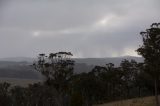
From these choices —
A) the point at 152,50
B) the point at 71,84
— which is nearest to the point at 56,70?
the point at 71,84

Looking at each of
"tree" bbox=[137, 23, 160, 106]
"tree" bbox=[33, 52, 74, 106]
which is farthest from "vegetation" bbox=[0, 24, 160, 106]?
"tree" bbox=[137, 23, 160, 106]

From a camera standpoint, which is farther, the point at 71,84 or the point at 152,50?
the point at 71,84

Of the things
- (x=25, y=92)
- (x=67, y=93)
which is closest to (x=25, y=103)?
(x=25, y=92)

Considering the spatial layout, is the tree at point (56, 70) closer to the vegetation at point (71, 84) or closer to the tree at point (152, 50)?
the vegetation at point (71, 84)

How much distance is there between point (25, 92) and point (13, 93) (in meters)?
3.51

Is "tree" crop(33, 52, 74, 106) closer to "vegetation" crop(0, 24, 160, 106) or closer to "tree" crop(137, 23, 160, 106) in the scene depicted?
"vegetation" crop(0, 24, 160, 106)

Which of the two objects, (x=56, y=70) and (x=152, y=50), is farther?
(x=56, y=70)

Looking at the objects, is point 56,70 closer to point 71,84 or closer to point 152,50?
point 71,84

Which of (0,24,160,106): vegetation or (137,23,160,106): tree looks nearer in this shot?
(137,23,160,106): tree

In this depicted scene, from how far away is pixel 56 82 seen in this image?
70500 mm

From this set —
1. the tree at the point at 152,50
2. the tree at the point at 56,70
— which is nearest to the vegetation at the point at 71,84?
the tree at the point at 56,70

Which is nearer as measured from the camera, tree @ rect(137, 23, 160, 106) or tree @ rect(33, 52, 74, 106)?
tree @ rect(137, 23, 160, 106)

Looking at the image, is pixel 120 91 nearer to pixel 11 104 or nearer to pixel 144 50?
pixel 11 104

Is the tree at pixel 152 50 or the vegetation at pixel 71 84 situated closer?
the tree at pixel 152 50
